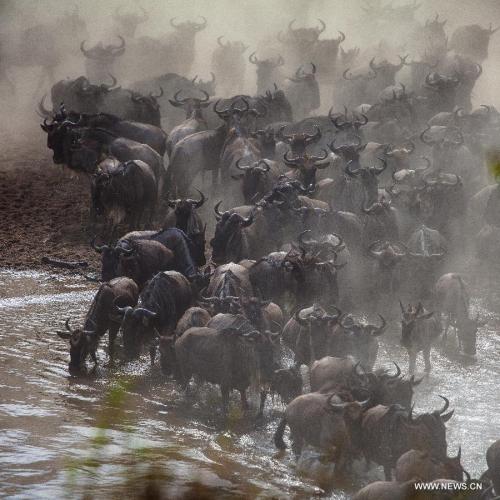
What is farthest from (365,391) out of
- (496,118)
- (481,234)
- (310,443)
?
(496,118)

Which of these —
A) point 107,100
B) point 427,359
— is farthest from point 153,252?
point 107,100

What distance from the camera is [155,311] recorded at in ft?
47.0

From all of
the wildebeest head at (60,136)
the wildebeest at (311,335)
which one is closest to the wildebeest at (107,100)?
the wildebeest head at (60,136)

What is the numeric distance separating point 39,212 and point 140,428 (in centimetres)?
1009

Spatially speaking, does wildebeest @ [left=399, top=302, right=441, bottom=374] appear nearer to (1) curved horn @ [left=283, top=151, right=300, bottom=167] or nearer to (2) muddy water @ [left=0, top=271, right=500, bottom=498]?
(2) muddy water @ [left=0, top=271, right=500, bottom=498]

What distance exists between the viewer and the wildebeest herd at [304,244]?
36.6ft

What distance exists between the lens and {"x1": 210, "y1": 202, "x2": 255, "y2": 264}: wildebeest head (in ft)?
55.5

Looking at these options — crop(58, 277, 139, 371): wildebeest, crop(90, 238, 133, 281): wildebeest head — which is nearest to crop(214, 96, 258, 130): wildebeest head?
crop(90, 238, 133, 281): wildebeest head

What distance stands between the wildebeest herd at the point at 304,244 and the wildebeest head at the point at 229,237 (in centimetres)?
2

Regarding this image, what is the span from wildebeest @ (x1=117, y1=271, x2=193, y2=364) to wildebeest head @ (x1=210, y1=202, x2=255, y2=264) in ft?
5.84

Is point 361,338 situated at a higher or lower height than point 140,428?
higher

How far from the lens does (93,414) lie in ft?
40.2

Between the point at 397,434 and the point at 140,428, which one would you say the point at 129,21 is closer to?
the point at 140,428

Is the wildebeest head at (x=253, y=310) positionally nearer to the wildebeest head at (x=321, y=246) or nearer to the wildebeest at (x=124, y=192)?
the wildebeest head at (x=321, y=246)
